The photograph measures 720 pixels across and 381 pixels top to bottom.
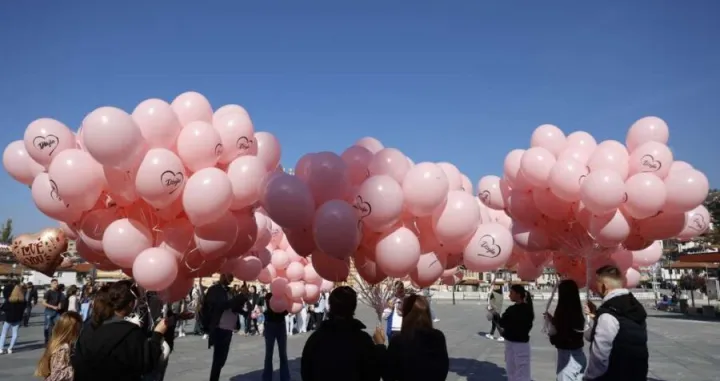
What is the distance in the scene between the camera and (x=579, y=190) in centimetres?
602

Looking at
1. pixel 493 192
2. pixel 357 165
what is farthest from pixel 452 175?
pixel 493 192

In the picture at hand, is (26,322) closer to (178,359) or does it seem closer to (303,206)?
(178,359)

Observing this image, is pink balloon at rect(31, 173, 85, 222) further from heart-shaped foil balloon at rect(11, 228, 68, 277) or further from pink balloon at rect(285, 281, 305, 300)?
pink balloon at rect(285, 281, 305, 300)

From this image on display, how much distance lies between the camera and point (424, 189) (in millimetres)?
5227

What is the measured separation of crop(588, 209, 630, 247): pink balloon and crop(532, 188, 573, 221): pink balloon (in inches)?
22.6

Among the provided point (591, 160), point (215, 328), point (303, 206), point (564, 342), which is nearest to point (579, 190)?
point (591, 160)

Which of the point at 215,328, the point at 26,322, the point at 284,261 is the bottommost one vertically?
the point at 26,322

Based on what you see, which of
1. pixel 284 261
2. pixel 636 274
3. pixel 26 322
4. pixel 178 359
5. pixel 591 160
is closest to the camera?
pixel 591 160

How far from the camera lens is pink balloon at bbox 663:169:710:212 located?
19.4 ft

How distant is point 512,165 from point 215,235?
402 centimetres

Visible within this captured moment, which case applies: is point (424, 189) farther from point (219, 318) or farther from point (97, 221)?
point (97, 221)

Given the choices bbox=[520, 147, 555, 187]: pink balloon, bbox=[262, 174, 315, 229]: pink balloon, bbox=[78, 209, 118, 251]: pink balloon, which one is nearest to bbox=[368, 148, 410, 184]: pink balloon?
bbox=[262, 174, 315, 229]: pink balloon

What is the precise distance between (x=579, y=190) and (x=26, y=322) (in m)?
19.1

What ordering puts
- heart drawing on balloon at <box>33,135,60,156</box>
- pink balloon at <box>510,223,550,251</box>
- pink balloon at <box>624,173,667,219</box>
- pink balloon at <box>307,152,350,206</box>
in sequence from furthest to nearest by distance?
pink balloon at <box>510,223,550,251</box>
pink balloon at <box>624,173,667,219</box>
heart drawing on balloon at <box>33,135,60,156</box>
pink balloon at <box>307,152,350,206</box>
